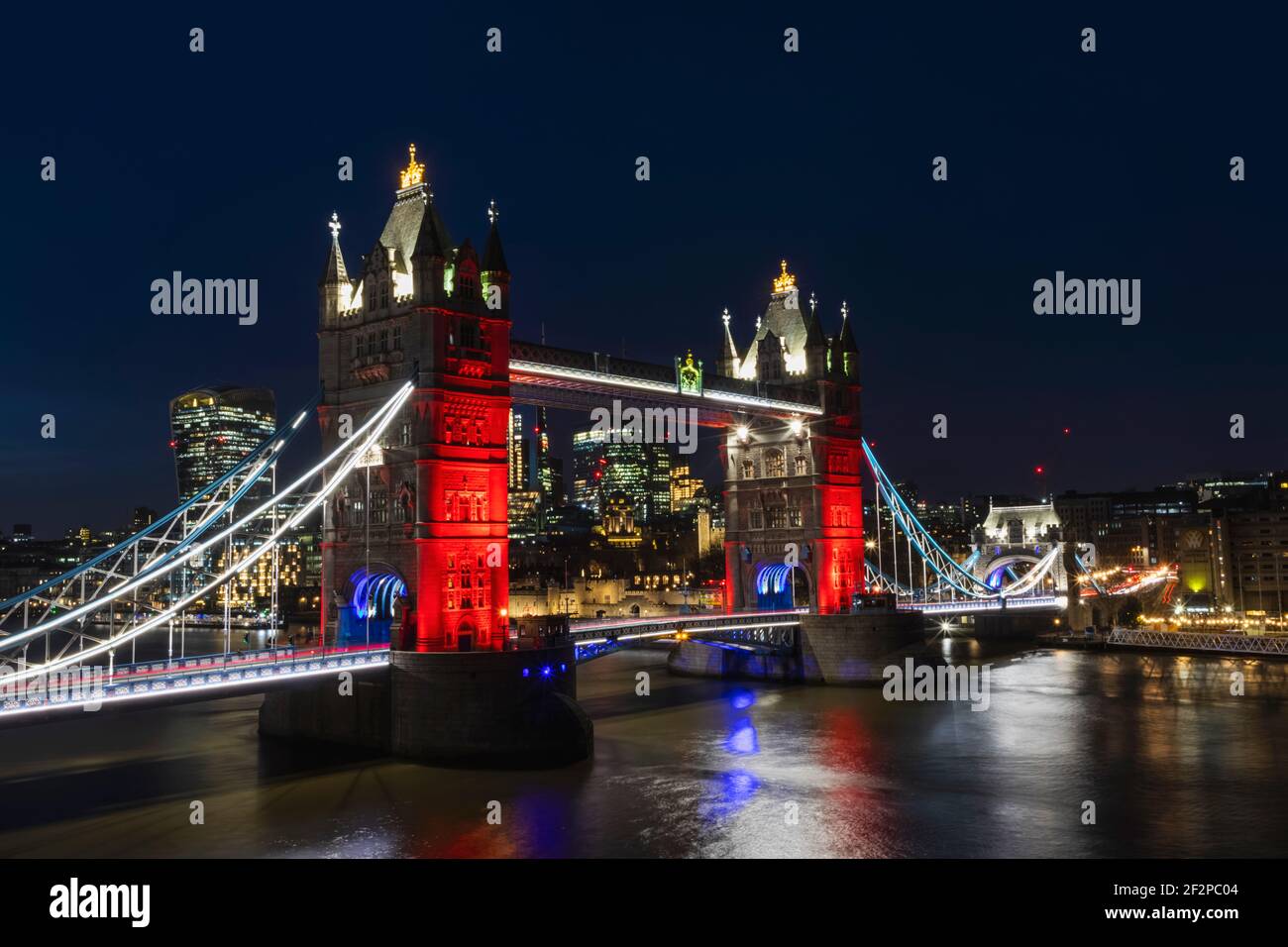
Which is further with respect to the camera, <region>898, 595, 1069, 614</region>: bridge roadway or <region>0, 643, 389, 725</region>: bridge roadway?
<region>898, 595, 1069, 614</region>: bridge roadway

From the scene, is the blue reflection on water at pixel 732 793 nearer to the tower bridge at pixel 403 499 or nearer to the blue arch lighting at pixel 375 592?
the tower bridge at pixel 403 499

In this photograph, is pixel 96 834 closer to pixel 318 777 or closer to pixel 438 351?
pixel 318 777

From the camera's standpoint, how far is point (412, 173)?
1745 inches

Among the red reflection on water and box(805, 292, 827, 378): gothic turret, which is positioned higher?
box(805, 292, 827, 378): gothic turret

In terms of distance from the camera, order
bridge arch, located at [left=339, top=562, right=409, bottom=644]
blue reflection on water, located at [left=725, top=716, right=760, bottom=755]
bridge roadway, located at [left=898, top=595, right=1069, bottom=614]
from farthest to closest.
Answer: bridge roadway, located at [left=898, top=595, right=1069, bottom=614] < blue reflection on water, located at [left=725, top=716, right=760, bottom=755] < bridge arch, located at [left=339, top=562, right=409, bottom=644]

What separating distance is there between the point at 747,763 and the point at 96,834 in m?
21.9

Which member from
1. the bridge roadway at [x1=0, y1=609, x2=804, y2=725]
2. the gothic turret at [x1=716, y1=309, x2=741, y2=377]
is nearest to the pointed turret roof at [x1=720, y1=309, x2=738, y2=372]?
the gothic turret at [x1=716, y1=309, x2=741, y2=377]

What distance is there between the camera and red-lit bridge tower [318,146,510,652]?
134 ft

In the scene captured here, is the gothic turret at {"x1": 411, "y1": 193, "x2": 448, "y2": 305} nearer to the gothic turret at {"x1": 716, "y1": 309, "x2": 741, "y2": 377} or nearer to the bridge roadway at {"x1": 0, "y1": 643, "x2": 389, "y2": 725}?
the bridge roadway at {"x1": 0, "y1": 643, "x2": 389, "y2": 725}

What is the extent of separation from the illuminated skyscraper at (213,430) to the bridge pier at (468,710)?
9092 cm

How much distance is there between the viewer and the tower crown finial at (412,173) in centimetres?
4403

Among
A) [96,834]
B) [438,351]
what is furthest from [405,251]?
[96,834]

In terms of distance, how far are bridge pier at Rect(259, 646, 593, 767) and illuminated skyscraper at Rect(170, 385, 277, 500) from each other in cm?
9092

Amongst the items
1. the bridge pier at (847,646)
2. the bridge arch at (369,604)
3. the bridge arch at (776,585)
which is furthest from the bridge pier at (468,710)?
the bridge arch at (776,585)
